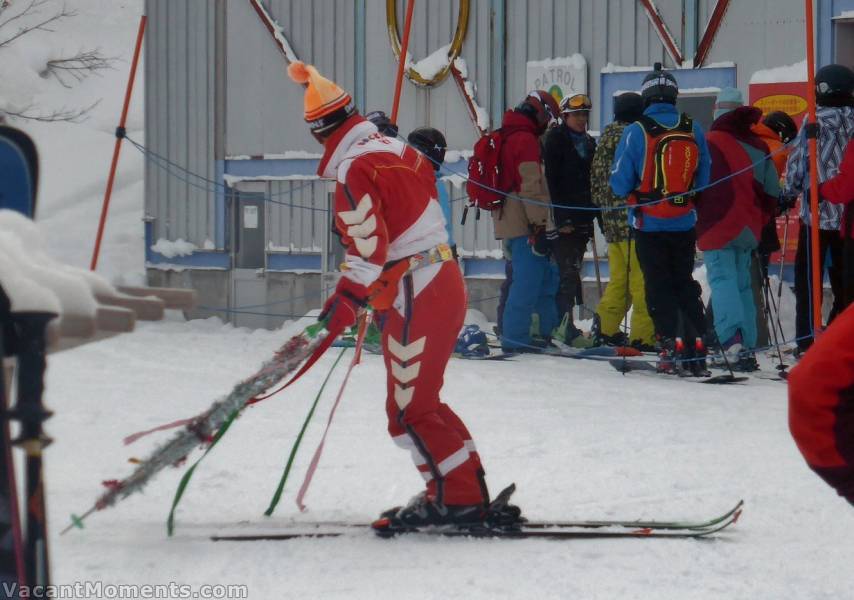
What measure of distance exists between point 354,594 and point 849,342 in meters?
2.14

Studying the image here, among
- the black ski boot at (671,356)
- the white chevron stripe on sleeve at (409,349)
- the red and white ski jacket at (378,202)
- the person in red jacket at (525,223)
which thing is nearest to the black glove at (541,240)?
the person in red jacket at (525,223)

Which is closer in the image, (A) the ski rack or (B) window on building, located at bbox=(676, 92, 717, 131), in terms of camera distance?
(A) the ski rack

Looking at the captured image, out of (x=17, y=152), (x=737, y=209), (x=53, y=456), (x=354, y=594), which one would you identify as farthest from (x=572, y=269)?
(x=17, y=152)

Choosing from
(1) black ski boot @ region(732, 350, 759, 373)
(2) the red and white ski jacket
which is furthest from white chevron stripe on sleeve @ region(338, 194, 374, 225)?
(1) black ski boot @ region(732, 350, 759, 373)

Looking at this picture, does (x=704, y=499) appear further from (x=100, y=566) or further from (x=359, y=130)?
(x=100, y=566)

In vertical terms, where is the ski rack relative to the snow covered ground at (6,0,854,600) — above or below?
above

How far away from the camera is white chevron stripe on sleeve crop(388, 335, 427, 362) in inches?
189

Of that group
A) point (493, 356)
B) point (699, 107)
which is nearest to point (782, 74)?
point (699, 107)

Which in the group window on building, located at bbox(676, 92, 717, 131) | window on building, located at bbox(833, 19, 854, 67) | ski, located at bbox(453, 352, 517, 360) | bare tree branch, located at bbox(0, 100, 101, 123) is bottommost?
ski, located at bbox(453, 352, 517, 360)

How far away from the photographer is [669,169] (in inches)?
331

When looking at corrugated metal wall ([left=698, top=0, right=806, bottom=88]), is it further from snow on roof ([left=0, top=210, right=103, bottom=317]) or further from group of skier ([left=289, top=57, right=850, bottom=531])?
snow on roof ([left=0, top=210, right=103, bottom=317])

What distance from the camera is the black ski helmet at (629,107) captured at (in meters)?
9.22

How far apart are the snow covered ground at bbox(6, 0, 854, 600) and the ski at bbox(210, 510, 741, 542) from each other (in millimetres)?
71

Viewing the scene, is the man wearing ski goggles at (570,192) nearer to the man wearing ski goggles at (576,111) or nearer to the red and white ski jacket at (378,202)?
the man wearing ski goggles at (576,111)
